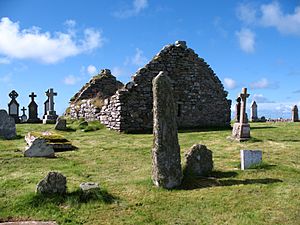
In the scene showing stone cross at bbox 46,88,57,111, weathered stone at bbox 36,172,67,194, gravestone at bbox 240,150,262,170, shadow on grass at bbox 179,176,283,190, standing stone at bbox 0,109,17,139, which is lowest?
shadow on grass at bbox 179,176,283,190

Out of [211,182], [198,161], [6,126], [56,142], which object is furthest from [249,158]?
[6,126]

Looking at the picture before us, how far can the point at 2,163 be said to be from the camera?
10.5m

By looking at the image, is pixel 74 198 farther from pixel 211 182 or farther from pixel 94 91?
pixel 94 91

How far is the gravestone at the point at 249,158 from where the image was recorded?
9.66 m

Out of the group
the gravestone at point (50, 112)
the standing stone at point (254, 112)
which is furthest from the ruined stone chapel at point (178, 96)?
the standing stone at point (254, 112)

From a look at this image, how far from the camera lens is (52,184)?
7520 millimetres

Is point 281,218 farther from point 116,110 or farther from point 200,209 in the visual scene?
point 116,110

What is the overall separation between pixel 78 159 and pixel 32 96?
21046 millimetres

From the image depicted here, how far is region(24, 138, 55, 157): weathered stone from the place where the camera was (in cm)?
1153

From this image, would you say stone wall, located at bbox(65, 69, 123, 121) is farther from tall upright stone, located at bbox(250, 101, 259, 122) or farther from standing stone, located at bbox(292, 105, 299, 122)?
standing stone, located at bbox(292, 105, 299, 122)

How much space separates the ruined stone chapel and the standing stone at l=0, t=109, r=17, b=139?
6173mm

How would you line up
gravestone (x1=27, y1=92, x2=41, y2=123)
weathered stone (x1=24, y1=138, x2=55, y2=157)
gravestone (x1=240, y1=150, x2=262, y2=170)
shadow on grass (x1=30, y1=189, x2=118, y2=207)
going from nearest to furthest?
shadow on grass (x1=30, y1=189, x2=118, y2=207) → gravestone (x1=240, y1=150, x2=262, y2=170) → weathered stone (x1=24, y1=138, x2=55, y2=157) → gravestone (x1=27, y1=92, x2=41, y2=123)

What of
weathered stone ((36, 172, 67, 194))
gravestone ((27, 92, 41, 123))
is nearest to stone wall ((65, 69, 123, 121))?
gravestone ((27, 92, 41, 123))

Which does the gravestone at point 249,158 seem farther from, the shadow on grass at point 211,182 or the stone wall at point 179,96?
the stone wall at point 179,96
